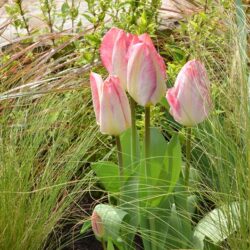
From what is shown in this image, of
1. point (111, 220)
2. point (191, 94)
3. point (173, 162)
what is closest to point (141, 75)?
point (191, 94)

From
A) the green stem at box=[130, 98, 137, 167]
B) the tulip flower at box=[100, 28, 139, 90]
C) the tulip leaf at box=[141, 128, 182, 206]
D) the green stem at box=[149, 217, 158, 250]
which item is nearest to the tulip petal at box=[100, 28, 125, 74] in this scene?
the tulip flower at box=[100, 28, 139, 90]

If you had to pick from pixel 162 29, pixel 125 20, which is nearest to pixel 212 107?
pixel 125 20

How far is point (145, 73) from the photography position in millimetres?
1494

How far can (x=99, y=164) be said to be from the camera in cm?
169

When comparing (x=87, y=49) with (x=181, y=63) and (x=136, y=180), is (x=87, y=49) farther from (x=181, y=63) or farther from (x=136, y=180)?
(x=136, y=180)

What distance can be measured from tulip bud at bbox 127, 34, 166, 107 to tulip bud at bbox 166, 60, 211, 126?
0.12 feet

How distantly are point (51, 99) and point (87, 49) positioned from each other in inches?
16.9

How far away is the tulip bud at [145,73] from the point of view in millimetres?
1480

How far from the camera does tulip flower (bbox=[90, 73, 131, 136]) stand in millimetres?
1503

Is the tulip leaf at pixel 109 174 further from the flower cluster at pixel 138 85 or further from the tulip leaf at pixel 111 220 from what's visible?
the flower cluster at pixel 138 85

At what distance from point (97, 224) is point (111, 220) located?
0.15 ft

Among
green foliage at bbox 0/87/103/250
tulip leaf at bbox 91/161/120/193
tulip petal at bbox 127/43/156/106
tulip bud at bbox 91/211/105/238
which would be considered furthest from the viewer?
green foliage at bbox 0/87/103/250

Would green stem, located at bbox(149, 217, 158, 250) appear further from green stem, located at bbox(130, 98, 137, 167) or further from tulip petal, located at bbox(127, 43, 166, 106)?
tulip petal, located at bbox(127, 43, 166, 106)

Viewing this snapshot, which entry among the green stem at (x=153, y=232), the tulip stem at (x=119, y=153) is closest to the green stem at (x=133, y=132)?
the tulip stem at (x=119, y=153)
